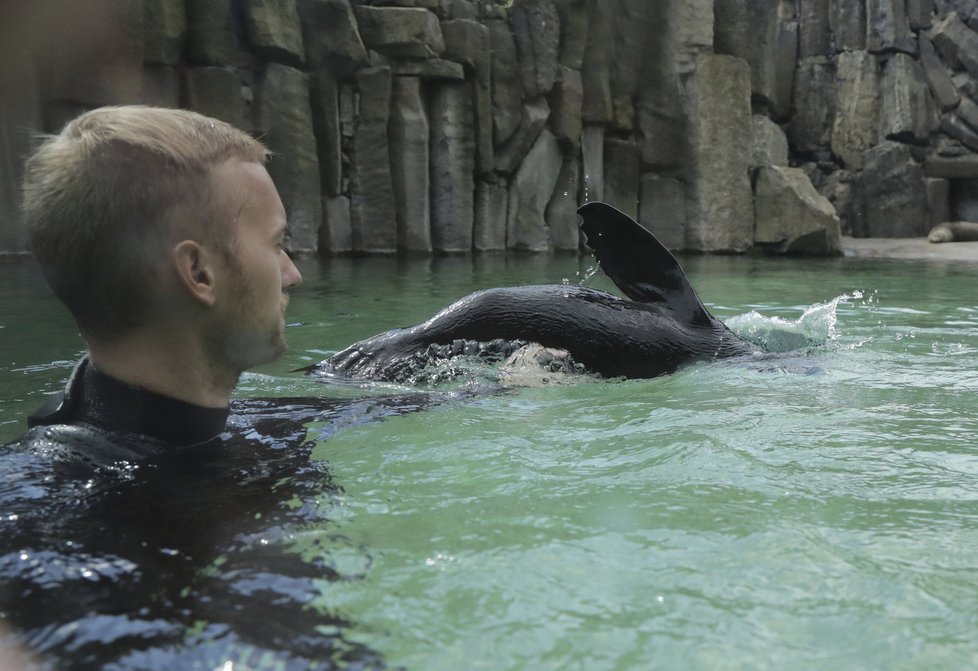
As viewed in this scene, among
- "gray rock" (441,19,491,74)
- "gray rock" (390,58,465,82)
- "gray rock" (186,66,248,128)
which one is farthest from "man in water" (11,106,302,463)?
"gray rock" (441,19,491,74)

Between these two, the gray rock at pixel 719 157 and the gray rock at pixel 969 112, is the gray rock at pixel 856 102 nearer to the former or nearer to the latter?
the gray rock at pixel 969 112

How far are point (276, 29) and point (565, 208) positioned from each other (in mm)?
4710

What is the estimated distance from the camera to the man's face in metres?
1.76

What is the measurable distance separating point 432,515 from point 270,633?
21.8 inches

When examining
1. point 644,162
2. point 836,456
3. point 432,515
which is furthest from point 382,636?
point 644,162

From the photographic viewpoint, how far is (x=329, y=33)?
10555 mm

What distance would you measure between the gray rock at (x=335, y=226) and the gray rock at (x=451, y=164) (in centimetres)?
121

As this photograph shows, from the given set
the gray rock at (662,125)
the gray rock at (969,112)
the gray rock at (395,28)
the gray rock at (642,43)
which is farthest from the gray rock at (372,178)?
A: the gray rock at (969,112)

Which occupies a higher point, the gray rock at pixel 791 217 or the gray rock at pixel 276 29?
the gray rock at pixel 276 29

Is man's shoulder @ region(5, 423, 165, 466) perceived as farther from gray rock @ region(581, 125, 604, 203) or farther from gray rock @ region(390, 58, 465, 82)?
gray rock @ region(581, 125, 604, 203)

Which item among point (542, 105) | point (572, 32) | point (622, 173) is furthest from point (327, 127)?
point (622, 173)

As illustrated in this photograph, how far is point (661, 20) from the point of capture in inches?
524

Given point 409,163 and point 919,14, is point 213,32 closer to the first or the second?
point 409,163

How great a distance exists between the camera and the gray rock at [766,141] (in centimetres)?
1456
